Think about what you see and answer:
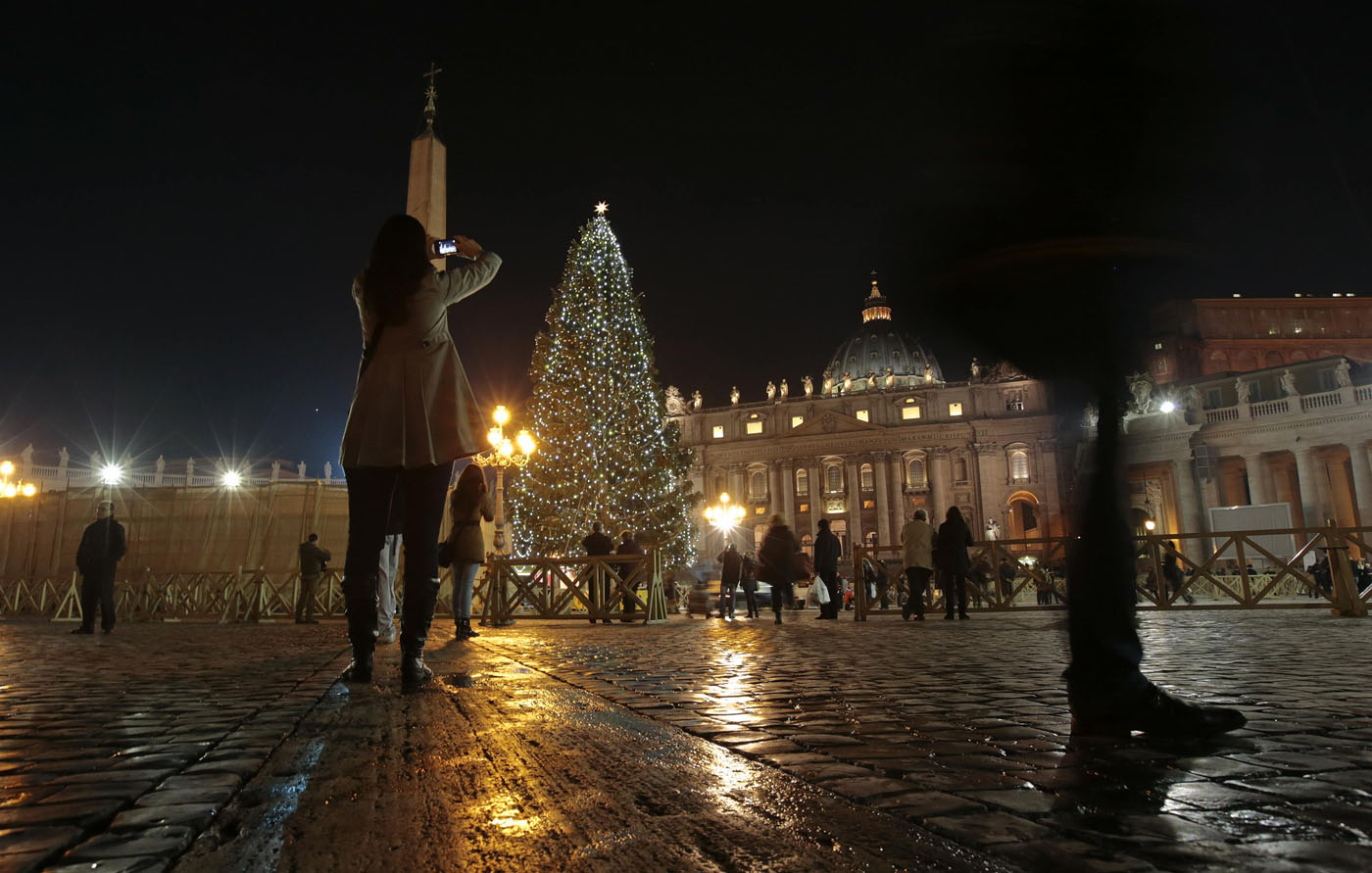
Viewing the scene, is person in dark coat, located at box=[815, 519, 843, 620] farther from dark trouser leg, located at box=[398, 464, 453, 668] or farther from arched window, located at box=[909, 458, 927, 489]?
arched window, located at box=[909, 458, 927, 489]

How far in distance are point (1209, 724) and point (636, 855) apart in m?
1.51

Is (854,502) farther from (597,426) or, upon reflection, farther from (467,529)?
(467,529)

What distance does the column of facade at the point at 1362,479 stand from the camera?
31.5 meters

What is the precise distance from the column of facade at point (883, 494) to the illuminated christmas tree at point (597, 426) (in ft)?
137

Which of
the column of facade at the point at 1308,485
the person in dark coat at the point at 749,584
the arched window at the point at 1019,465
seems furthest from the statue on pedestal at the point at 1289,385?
the arched window at the point at 1019,465

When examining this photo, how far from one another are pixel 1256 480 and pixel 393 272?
41235mm

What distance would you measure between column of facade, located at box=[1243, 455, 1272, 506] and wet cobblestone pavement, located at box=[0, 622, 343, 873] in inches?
1593

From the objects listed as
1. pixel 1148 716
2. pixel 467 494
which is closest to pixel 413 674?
pixel 1148 716

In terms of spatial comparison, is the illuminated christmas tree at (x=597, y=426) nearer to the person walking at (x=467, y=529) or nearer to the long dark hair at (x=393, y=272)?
the person walking at (x=467, y=529)

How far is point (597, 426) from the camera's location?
26.9 metres

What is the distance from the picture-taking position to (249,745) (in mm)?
1841

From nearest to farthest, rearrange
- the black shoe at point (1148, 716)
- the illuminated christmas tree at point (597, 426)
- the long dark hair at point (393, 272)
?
the black shoe at point (1148, 716), the long dark hair at point (393, 272), the illuminated christmas tree at point (597, 426)

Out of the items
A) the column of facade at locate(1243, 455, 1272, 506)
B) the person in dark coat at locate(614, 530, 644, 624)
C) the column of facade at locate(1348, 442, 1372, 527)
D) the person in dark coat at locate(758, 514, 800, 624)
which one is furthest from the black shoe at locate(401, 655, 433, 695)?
the column of facade at locate(1243, 455, 1272, 506)

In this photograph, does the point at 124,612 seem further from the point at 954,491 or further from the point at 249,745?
the point at 954,491
